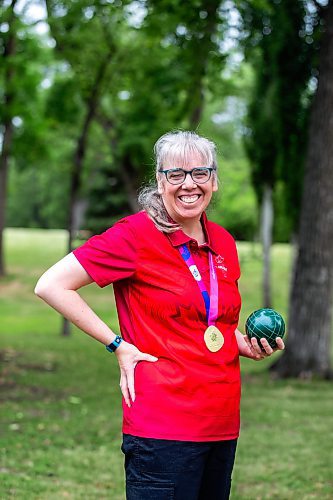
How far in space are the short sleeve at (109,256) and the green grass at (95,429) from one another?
304 cm

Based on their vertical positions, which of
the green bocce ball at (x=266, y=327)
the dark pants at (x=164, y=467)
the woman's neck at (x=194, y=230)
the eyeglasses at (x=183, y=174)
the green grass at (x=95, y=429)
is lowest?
the green grass at (x=95, y=429)

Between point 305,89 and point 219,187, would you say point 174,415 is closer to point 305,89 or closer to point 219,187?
point 219,187

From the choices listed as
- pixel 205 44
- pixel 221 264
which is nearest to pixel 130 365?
pixel 221 264

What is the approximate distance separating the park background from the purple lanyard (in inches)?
24.1

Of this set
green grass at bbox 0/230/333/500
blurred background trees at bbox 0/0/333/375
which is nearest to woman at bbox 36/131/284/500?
green grass at bbox 0/230/333/500

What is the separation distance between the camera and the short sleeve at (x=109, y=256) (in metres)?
3.32

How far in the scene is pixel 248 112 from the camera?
22281 millimetres

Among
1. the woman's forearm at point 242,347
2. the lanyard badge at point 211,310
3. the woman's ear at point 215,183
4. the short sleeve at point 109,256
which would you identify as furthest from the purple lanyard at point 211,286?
the woman's forearm at point 242,347

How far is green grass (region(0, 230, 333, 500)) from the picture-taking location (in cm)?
636

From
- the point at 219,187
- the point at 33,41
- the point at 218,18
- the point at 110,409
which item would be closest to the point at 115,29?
the point at 33,41

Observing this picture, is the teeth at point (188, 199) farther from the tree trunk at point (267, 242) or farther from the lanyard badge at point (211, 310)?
the tree trunk at point (267, 242)

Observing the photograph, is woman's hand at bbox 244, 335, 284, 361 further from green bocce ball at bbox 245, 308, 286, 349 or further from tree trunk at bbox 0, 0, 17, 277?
tree trunk at bbox 0, 0, 17, 277

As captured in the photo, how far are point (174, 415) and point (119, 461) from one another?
4.03 metres

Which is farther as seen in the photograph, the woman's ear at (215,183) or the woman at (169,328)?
the woman's ear at (215,183)
